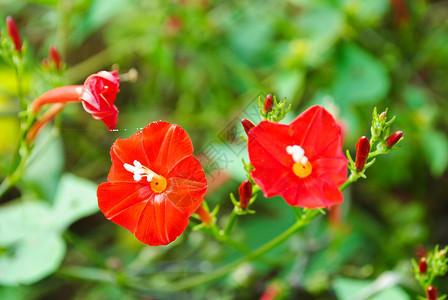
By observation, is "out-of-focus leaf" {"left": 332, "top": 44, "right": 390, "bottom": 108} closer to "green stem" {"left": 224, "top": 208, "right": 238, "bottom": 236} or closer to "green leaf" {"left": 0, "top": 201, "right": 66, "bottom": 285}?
Result: "green stem" {"left": 224, "top": 208, "right": 238, "bottom": 236}

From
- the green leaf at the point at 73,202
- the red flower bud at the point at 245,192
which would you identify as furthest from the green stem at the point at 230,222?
the green leaf at the point at 73,202

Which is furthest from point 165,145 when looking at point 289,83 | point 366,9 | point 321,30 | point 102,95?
point 366,9

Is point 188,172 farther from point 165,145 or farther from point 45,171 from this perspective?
point 45,171

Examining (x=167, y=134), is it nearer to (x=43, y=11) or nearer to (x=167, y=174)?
(x=167, y=174)

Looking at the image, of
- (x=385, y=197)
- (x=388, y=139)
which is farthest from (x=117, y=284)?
(x=385, y=197)

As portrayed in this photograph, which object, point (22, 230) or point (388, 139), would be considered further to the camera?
point (22, 230)

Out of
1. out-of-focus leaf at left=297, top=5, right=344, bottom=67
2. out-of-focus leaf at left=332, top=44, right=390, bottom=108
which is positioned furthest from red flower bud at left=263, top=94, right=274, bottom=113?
out-of-focus leaf at left=297, top=5, right=344, bottom=67
